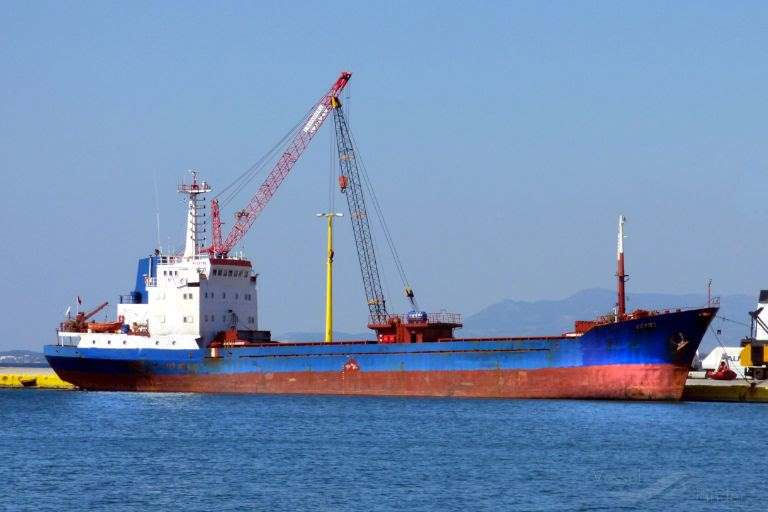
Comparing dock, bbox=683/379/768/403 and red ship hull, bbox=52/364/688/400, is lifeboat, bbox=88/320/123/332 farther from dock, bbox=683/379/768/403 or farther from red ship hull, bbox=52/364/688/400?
dock, bbox=683/379/768/403

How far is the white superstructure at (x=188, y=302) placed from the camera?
250ft

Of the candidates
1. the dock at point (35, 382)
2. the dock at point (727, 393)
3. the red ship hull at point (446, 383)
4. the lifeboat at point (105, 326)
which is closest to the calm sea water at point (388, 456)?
the red ship hull at point (446, 383)

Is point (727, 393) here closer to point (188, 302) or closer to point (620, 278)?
point (620, 278)

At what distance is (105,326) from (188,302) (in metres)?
6.32

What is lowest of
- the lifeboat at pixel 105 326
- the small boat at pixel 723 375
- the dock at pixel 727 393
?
the dock at pixel 727 393

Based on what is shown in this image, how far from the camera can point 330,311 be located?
280ft

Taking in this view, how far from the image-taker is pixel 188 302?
76.1 m

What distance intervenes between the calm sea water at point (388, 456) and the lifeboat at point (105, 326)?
11.5m

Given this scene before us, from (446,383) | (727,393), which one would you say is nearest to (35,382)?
(446,383)

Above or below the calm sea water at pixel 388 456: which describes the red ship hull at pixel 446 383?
above

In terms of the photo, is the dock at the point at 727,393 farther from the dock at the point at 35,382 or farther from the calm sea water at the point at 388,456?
the dock at the point at 35,382

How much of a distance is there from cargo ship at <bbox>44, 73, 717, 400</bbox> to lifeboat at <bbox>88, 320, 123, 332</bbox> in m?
0.06

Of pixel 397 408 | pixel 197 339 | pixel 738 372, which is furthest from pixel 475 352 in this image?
pixel 738 372

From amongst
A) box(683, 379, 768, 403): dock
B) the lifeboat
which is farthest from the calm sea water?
the lifeboat
